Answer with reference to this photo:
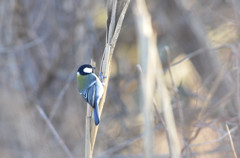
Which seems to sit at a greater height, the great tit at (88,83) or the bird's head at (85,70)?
the bird's head at (85,70)

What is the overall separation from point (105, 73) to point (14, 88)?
10.6 feet

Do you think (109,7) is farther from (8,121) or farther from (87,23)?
(8,121)

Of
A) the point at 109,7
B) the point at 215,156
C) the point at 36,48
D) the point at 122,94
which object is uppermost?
the point at 109,7

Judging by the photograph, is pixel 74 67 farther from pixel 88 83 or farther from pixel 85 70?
pixel 88 83

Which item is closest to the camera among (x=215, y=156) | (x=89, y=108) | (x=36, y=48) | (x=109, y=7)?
(x=109, y=7)

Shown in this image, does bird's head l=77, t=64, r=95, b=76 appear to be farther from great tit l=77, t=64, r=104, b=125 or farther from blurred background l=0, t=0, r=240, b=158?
blurred background l=0, t=0, r=240, b=158

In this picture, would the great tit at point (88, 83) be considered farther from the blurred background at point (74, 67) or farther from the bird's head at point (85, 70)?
the blurred background at point (74, 67)

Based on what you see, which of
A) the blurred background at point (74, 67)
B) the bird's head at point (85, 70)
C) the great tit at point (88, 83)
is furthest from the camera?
the blurred background at point (74, 67)

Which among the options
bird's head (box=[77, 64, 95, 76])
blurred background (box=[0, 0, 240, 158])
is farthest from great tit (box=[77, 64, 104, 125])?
blurred background (box=[0, 0, 240, 158])

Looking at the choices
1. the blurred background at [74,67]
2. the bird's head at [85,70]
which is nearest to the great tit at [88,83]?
the bird's head at [85,70]

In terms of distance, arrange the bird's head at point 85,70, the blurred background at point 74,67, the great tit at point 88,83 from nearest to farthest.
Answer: the great tit at point 88,83 < the bird's head at point 85,70 < the blurred background at point 74,67

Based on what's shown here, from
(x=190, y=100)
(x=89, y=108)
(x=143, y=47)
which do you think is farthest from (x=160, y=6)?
(x=143, y=47)

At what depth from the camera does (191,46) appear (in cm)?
480

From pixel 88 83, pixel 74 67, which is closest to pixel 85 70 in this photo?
pixel 88 83
